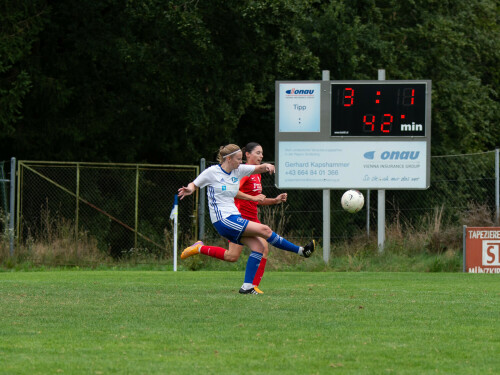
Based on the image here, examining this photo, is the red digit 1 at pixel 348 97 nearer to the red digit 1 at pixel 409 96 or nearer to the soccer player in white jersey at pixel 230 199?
the red digit 1 at pixel 409 96

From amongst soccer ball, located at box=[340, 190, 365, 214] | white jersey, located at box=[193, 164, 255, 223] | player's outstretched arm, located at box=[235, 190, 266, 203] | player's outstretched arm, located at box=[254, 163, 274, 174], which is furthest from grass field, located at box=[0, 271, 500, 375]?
soccer ball, located at box=[340, 190, 365, 214]

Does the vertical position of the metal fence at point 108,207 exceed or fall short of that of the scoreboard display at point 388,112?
it falls short

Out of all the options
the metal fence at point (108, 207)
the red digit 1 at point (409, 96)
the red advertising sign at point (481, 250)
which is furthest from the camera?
the metal fence at point (108, 207)

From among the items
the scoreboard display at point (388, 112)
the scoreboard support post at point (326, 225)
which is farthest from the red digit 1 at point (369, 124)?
the scoreboard support post at point (326, 225)

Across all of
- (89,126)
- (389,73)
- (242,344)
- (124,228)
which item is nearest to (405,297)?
(242,344)

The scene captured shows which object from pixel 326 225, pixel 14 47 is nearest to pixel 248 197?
pixel 326 225

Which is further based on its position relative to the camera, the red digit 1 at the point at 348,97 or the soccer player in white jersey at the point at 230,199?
the red digit 1 at the point at 348,97

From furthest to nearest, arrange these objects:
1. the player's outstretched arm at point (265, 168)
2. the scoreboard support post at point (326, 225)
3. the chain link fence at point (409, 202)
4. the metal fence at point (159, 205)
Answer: the chain link fence at point (409, 202), the metal fence at point (159, 205), the scoreboard support post at point (326, 225), the player's outstretched arm at point (265, 168)

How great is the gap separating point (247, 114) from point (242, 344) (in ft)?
81.6

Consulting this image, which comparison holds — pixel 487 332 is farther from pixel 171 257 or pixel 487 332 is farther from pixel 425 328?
pixel 171 257

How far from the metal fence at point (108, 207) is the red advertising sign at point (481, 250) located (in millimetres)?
6399

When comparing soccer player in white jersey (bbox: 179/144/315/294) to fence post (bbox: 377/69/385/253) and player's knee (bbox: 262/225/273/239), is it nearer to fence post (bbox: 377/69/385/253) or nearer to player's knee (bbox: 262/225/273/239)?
player's knee (bbox: 262/225/273/239)

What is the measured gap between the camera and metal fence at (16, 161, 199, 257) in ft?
74.4

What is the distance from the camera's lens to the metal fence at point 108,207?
22672mm
